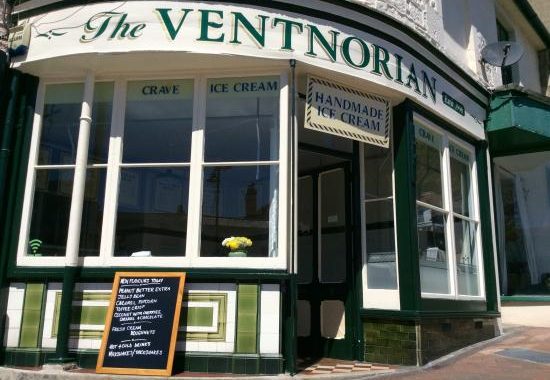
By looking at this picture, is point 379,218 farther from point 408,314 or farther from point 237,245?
point 237,245

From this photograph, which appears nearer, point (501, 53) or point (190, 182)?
point (190, 182)

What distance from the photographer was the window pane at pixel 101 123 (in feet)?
22.2

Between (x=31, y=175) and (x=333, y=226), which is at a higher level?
(x=31, y=175)

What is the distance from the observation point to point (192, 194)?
21.2 feet

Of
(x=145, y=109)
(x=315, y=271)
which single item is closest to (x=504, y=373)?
(x=315, y=271)

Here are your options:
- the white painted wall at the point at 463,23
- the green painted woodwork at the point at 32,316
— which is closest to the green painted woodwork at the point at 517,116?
the white painted wall at the point at 463,23

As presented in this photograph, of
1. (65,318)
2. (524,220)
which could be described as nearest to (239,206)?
(65,318)

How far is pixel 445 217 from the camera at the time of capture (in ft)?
26.6

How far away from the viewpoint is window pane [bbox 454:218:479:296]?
832cm

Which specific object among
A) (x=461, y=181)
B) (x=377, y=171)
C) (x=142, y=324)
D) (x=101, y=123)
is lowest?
(x=142, y=324)

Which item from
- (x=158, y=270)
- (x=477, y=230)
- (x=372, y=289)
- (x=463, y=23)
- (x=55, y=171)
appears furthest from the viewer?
(x=463, y=23)

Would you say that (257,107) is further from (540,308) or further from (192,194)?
(540,308)

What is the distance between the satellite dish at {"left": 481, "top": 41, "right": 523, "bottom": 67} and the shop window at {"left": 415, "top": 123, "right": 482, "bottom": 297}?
74.9 inches

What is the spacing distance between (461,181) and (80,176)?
6063 millimetres
